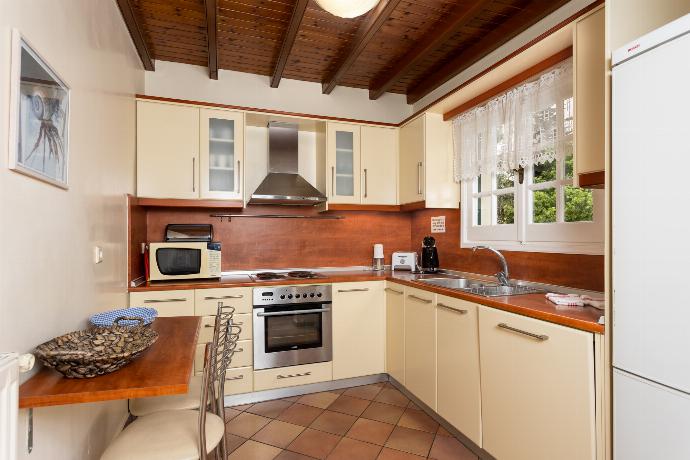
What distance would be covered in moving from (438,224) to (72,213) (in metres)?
2.76

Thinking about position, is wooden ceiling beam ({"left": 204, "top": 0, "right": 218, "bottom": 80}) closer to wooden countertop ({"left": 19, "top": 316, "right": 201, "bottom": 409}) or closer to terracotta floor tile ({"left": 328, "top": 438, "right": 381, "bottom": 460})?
wooden countertop ({"left": 19, "top": 316, "right": 201, "bottom": 409})

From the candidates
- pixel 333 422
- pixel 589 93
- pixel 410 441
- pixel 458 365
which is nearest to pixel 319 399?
pixel 333 422

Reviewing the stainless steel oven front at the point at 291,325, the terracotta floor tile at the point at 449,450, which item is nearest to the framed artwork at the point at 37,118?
the stainless steel oven front at the point at 291,325

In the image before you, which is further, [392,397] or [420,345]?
[392,397]

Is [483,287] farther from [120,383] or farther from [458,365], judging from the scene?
[120,383]

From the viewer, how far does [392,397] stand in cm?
291

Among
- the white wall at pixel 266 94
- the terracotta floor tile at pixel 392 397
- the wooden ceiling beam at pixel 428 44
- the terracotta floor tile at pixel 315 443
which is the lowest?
the terracotta floor tile at pixel 315 443

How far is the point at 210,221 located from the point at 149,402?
70.4 inches

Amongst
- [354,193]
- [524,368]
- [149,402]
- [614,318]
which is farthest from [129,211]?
Answer: [614,318]

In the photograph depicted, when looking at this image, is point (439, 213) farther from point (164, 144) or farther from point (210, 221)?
point (164, 144)

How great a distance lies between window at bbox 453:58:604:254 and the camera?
Result: 218cm

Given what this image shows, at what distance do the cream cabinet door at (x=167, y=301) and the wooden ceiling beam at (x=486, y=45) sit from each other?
2.76 meters

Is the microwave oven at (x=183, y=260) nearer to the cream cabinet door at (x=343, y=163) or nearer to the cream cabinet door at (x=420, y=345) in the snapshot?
the cream cabinet door at (x=343, y=163)

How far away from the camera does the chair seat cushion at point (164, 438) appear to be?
1.29m
